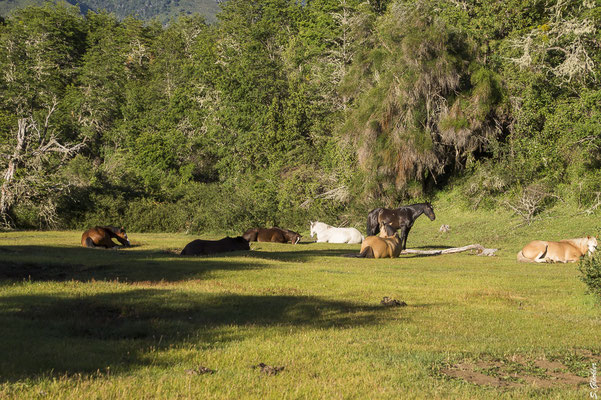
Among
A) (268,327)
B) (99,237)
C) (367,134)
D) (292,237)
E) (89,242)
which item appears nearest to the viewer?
(268,327)

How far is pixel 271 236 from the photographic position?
30016mm

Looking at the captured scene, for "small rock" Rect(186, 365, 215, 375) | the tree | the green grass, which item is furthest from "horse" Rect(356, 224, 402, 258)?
the tree

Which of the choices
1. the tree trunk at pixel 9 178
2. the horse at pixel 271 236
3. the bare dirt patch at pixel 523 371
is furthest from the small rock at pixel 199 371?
the tree trunk at pixel 9 178

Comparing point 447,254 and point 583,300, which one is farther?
point 447,254

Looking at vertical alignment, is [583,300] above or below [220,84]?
below

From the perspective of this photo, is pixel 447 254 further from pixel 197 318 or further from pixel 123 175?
pixel 123 175

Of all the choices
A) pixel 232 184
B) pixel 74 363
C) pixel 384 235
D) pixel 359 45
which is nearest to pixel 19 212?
pixel 232 184

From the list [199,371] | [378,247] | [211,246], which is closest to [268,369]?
[199,371]

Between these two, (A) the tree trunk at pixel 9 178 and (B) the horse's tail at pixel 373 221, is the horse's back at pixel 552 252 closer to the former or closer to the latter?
(B) the horse's tail at pixel 373 221

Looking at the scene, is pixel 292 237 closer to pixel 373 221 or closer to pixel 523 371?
pixel 373 221

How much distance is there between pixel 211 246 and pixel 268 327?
13829mm

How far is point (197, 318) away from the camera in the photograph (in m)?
9.19

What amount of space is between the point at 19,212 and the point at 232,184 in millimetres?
18648

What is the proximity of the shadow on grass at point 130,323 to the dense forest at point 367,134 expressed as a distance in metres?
24.3
